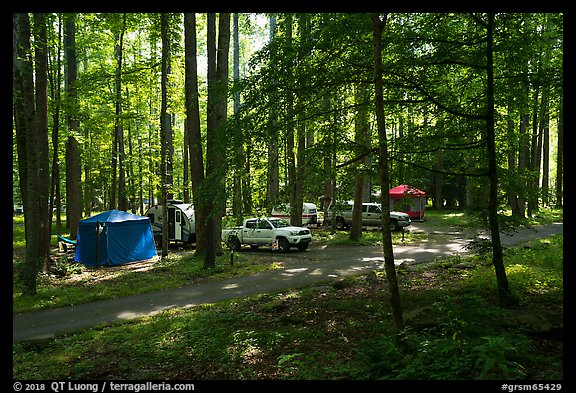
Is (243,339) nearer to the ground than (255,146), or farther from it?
nearer to the ground

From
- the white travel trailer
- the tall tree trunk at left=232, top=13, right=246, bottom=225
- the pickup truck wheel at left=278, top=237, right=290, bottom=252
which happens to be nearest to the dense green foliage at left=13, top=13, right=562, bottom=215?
the tall tree trunk at left=232, top=13, right=246, bottom=225

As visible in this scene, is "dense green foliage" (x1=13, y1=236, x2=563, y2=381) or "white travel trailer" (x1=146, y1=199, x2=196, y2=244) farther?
"white travel trailer" (x1=146, y1=199, x2=196, y2=244)

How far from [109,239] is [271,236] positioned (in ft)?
24.9

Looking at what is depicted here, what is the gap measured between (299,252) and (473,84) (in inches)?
498

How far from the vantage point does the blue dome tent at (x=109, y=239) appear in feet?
54.7

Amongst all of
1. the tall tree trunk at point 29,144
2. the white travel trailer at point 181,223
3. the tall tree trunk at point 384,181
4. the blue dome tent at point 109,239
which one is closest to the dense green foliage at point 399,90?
the tall tree trunk at point 384,181

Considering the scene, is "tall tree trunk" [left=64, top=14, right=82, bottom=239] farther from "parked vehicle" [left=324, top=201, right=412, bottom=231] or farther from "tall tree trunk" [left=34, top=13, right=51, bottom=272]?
"parked vehicle" [left=324, top=201, right=412, bottom=231]

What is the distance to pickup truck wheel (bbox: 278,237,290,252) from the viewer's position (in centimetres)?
2016

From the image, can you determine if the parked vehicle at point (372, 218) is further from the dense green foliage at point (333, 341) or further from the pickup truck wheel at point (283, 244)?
the dense green foliage at point (333, 341)

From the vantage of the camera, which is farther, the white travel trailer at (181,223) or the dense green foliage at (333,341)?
the white travel trailer at (181,223)

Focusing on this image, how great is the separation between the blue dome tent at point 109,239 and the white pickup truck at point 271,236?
4.47m
